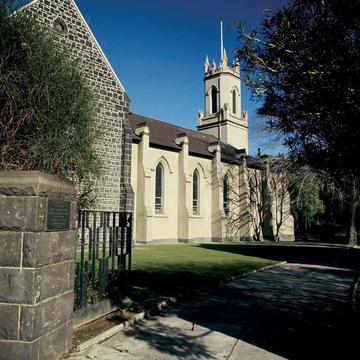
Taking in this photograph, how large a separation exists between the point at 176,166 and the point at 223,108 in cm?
1951

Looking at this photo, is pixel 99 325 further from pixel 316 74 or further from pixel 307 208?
pixel 307 208

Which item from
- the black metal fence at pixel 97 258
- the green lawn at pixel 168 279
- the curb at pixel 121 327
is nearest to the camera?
the curb at pixel 121 327

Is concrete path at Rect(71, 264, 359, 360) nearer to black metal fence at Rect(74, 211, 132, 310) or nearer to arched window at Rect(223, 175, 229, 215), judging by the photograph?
black metal fence at Rect(74, 211, 132, 310)

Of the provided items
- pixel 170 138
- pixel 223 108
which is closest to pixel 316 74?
pixel 170 138

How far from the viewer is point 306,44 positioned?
20.8 feet

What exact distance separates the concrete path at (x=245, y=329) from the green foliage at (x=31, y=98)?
4.66m

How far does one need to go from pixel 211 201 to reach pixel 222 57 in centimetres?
2458

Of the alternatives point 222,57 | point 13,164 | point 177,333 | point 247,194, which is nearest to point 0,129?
point 13,164

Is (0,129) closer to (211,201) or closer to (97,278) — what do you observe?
(97,278)

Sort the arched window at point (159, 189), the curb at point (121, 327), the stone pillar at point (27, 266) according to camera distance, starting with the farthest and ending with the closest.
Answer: the arched window at point (159, 189)
the curb at point (121, 327)
the stone pillar at point (27, 266)

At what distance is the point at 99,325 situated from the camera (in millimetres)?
6113

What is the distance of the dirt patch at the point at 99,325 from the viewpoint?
18.0ft

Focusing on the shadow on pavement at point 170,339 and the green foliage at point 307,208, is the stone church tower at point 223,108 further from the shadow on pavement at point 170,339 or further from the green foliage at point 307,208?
the shadow on pavement at point 170,339

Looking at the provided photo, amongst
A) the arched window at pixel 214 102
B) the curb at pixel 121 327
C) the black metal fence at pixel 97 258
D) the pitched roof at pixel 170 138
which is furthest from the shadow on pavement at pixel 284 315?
the arched window at pixel 214 102
